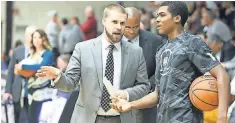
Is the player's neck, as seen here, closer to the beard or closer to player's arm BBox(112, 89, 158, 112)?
player's arm BBox(112, 89, 158, 112)

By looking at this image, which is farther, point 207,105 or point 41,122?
point 41,122

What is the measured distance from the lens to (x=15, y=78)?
9.73 metres

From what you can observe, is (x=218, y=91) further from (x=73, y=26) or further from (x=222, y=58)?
(x=73, y=26)

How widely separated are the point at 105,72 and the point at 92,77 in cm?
13

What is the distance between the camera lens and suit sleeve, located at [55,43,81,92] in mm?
5934

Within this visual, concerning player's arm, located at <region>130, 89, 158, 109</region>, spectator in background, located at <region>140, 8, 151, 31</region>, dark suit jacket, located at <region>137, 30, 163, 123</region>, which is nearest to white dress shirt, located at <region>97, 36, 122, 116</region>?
player's arm, located at <region>130, 89, 158, 109</region>

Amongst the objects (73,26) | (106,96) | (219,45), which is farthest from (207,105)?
(73,26)

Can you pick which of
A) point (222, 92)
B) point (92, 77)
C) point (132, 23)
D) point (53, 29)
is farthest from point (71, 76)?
point (53, 29)

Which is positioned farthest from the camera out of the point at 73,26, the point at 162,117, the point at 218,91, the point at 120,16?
the point at 73,26

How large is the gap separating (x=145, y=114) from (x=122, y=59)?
1250 mm

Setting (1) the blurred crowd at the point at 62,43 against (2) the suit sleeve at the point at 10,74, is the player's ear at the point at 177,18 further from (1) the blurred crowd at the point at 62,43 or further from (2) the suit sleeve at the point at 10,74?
(2) the suit sleeve at the point at 10,74

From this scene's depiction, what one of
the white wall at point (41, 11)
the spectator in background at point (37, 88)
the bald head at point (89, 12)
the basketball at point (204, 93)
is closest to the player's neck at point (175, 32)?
the basketball at point (204, 93)

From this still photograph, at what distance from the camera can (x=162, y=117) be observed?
5.55 metres

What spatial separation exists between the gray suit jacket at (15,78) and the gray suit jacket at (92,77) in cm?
350
